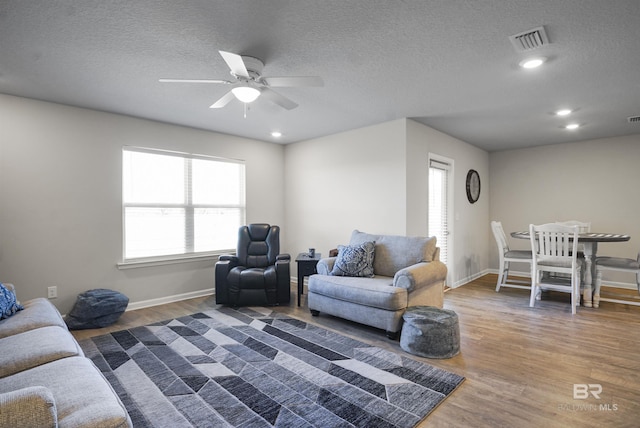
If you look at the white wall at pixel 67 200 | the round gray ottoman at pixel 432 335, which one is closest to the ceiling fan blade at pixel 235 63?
the white wall at pixel 67 200

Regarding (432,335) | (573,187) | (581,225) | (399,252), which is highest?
(573,187)

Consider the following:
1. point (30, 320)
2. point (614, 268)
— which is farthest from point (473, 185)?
point (30, 320)

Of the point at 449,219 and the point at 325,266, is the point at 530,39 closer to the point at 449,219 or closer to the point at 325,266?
the point at 325,266

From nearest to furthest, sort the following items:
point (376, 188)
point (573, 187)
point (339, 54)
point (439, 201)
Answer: point (339, 54), point (376, 188), point (439, 201), point (573, 187)

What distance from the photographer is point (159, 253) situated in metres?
4.47

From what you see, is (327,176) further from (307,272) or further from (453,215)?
(453,215)

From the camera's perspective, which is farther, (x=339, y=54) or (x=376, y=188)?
(x=376, y=188)

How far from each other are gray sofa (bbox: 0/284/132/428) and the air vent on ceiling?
314 centimetres

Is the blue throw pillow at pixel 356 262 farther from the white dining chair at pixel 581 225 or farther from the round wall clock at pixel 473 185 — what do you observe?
the white dining chair at pixel 581 225

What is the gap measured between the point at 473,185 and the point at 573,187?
1.73m

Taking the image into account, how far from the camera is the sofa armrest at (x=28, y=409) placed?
1001mm

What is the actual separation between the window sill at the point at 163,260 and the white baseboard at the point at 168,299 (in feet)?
1.55

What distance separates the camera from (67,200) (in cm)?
374

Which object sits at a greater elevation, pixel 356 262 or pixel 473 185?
pixel 473 185
